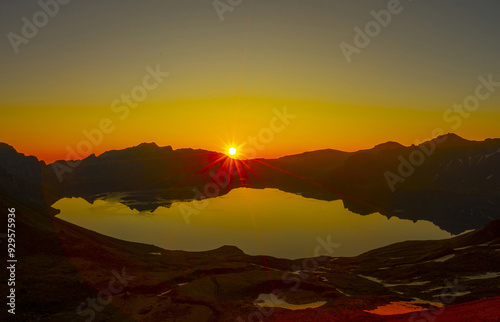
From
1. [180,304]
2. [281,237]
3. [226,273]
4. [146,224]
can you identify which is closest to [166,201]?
[146,224]

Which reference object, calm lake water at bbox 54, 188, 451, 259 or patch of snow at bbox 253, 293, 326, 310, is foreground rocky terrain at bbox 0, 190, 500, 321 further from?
calm lake water at bbox 54, 188, 451, 259

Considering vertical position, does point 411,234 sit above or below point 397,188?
below

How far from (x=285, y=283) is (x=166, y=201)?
129487 mm

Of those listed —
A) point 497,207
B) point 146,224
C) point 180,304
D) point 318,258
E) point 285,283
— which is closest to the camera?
point 180,304

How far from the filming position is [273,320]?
26.7 meters

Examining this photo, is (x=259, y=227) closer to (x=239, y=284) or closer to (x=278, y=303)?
(x=239, y=284)

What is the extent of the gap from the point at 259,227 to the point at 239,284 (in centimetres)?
5857

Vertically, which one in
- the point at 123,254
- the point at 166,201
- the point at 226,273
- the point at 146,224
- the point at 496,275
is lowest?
the point at 496,275

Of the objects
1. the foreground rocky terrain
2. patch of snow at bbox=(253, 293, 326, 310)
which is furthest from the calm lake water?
patch of snow at bbox=(253, 293, 326, 310)

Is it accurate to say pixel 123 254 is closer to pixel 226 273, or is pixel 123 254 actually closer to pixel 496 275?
pixel 226 273

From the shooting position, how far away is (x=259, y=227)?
310 feet

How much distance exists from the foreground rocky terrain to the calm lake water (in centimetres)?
1683

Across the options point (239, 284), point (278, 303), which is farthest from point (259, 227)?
point (278, 303)

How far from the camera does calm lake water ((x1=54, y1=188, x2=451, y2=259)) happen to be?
71500 mm
